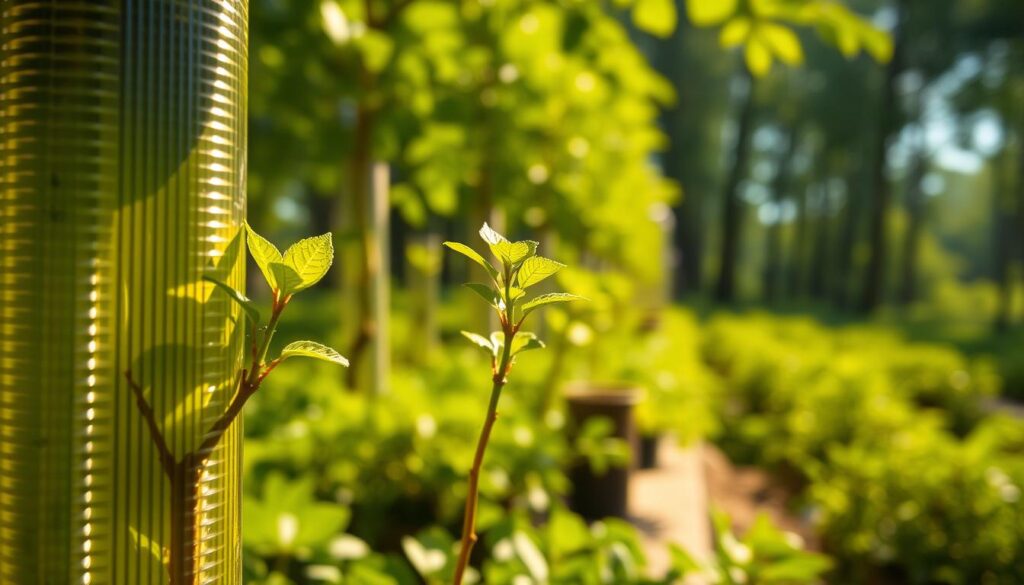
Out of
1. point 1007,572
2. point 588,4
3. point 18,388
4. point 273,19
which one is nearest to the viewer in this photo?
point 18,388

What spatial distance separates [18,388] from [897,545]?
3.65 metres

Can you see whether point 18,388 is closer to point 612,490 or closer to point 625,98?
point 612,490

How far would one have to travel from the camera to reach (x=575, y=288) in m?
2.48

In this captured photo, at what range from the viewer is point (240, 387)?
2.44ft

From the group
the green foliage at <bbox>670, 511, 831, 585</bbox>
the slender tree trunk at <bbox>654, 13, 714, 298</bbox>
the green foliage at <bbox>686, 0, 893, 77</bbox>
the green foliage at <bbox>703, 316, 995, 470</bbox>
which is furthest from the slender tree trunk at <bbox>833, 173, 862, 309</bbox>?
the green foliage at <bbox>670, 511, 831, 585</bbox>

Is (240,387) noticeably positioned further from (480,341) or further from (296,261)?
(480,341)

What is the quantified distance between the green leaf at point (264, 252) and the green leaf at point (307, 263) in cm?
1

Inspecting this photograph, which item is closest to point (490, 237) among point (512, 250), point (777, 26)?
point (512, 250)

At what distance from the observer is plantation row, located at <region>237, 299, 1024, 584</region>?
154 cm

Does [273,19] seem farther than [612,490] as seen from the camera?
No

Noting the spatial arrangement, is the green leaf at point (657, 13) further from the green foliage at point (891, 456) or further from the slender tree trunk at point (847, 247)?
the slender tree trunk at point (847, 247)

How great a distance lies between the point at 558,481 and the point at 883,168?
23.4 m

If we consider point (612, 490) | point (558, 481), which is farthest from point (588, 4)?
point (612, 490)

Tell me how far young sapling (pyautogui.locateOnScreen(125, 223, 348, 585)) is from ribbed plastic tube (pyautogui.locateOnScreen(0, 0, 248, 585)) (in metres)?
0.01
